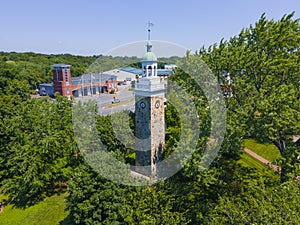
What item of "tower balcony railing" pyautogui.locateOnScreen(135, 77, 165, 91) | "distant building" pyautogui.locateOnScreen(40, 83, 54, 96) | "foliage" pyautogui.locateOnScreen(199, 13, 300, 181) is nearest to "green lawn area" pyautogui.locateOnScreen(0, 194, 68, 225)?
"tower balcony railing" pyautogui.locateOnScreen(135, 77, 165, 91)

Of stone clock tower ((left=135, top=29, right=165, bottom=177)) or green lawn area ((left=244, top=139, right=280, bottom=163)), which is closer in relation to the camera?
stone clock tower ((left=135, top=29, right=165, bottom=177))

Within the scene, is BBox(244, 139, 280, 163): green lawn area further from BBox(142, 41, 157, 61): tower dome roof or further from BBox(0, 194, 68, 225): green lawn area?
BBox(0, 194, 68, 225): green lawn area

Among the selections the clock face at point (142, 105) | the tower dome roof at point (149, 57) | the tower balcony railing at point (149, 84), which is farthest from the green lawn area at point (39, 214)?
the tower dome roof at point (149, 57)

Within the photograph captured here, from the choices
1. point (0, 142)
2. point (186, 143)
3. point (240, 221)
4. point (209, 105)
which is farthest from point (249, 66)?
point (0, 142)

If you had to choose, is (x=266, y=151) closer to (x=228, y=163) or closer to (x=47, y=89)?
(x=228, y=163)

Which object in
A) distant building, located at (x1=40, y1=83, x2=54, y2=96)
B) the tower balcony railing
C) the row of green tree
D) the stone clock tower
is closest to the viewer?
the row of green tree

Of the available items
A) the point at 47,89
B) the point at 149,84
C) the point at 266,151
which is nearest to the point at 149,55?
the point at 149,84
